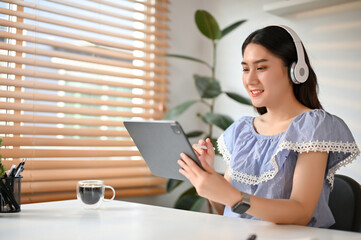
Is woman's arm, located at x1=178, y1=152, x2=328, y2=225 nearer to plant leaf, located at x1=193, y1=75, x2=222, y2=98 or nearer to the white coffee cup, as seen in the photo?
the white coffee cup

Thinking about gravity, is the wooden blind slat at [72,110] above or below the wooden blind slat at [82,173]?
above

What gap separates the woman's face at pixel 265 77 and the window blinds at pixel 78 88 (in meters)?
1.25

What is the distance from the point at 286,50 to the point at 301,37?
1154 millimetres

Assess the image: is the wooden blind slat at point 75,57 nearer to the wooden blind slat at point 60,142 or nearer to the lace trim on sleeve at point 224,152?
the wooden blind slat at point 60,142

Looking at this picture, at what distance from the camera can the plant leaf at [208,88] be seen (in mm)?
2658

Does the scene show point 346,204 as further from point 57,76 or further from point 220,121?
point 57,76

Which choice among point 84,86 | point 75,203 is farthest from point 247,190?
point 84,86

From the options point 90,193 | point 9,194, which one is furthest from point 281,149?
point 9,194

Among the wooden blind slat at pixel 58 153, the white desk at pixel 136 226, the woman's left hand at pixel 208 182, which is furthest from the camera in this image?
the wooden blind slat at pixel 58 153

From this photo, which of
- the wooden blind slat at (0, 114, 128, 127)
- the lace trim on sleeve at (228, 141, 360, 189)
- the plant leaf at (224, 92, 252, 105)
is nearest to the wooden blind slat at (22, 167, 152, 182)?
the wooden blind slat at (0, 114, 128, 127)

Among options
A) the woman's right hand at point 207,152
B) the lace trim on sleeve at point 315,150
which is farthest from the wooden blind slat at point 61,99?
the lace trim on sleeve at point 315,150

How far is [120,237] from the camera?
1.01 meters

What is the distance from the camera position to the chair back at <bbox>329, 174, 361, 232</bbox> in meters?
1.37

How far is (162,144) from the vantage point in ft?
4.09
